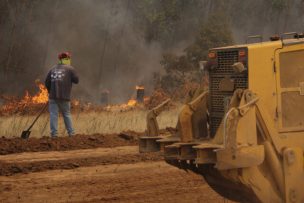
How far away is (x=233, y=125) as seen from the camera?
25.9 feet

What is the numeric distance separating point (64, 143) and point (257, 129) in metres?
7.32

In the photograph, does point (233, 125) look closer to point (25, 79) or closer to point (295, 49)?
point (295, 49)

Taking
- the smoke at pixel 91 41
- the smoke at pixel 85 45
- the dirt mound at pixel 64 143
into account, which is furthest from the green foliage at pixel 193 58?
the dirt mound at pixel 64 143

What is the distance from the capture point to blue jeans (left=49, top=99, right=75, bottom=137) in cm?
1636

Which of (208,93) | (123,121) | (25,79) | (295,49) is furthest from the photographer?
(25,79)

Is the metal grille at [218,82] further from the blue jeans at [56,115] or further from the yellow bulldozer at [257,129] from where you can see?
the blue jeans at [56,115]

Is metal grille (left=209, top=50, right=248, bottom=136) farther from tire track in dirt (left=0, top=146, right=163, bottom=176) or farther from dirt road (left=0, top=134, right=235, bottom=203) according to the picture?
tire track in dirt (left=0, top=146, right=163, bottom=176)

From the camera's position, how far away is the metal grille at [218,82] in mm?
8750

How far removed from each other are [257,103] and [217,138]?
2.07 feet

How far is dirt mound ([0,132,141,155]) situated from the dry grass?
1.92m

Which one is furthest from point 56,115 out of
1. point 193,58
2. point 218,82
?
point 193,58

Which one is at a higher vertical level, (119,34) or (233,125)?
(119,34)

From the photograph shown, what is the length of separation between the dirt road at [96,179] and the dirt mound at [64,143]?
45 centimetres

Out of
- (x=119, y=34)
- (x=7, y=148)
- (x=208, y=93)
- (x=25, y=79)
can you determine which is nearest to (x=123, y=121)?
(x=7, y=148)
